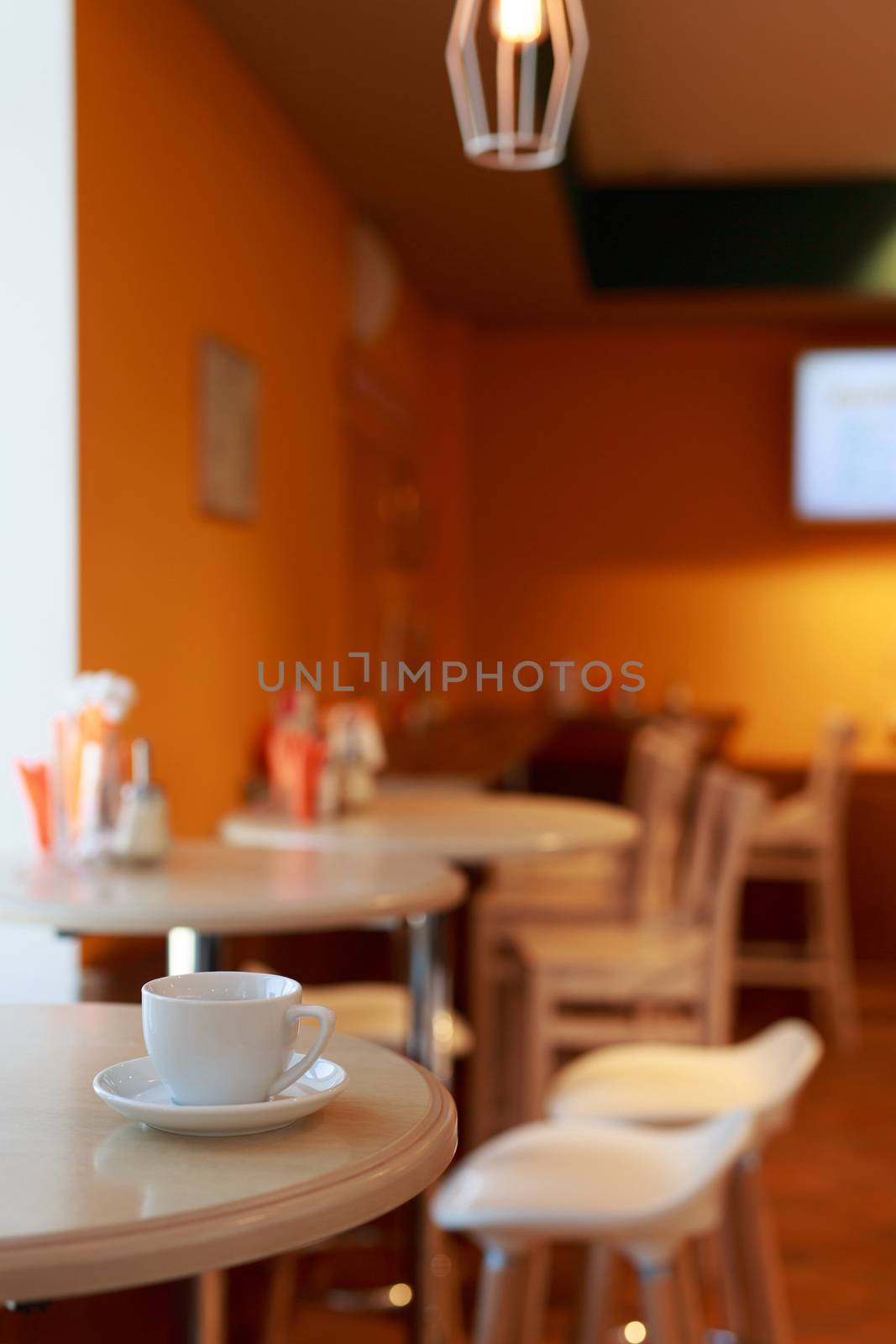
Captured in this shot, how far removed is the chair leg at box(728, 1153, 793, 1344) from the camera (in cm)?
210

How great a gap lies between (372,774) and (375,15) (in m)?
1.67

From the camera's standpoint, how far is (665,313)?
633 cm

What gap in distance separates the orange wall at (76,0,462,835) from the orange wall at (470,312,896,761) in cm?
232

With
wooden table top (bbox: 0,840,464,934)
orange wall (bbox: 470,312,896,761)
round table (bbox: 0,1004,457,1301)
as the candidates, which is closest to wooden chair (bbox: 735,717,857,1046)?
orange wall (bbox: 470,312,896,761)

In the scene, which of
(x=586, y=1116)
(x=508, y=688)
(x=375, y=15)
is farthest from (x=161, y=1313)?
(x=508, y=688)

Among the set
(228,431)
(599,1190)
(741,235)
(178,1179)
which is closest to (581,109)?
(741,235)

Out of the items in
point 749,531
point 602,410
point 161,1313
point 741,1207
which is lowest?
point 161,1313

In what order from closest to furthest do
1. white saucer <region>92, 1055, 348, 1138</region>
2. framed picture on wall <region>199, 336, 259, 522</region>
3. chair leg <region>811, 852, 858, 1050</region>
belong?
white saucer <region>92, 1055, 348, 1138</region>, framed picture on wall <region>199, 336, 259, 522</region>, chair leg <region>811, 852, 858, 1050</region>

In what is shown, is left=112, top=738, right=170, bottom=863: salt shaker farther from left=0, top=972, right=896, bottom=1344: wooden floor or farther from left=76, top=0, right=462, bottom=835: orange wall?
left=0, top=972, right=896, bottom=1344: wooden floor

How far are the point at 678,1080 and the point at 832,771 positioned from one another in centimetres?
309

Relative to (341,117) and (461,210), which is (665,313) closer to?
(461,210)

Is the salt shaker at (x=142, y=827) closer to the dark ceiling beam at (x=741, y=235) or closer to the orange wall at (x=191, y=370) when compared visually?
the orange wall at (x=191, y=370)

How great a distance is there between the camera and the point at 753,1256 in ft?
6.97

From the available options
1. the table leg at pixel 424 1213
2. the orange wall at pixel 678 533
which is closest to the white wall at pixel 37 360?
the table leg at pixel 424 1213
